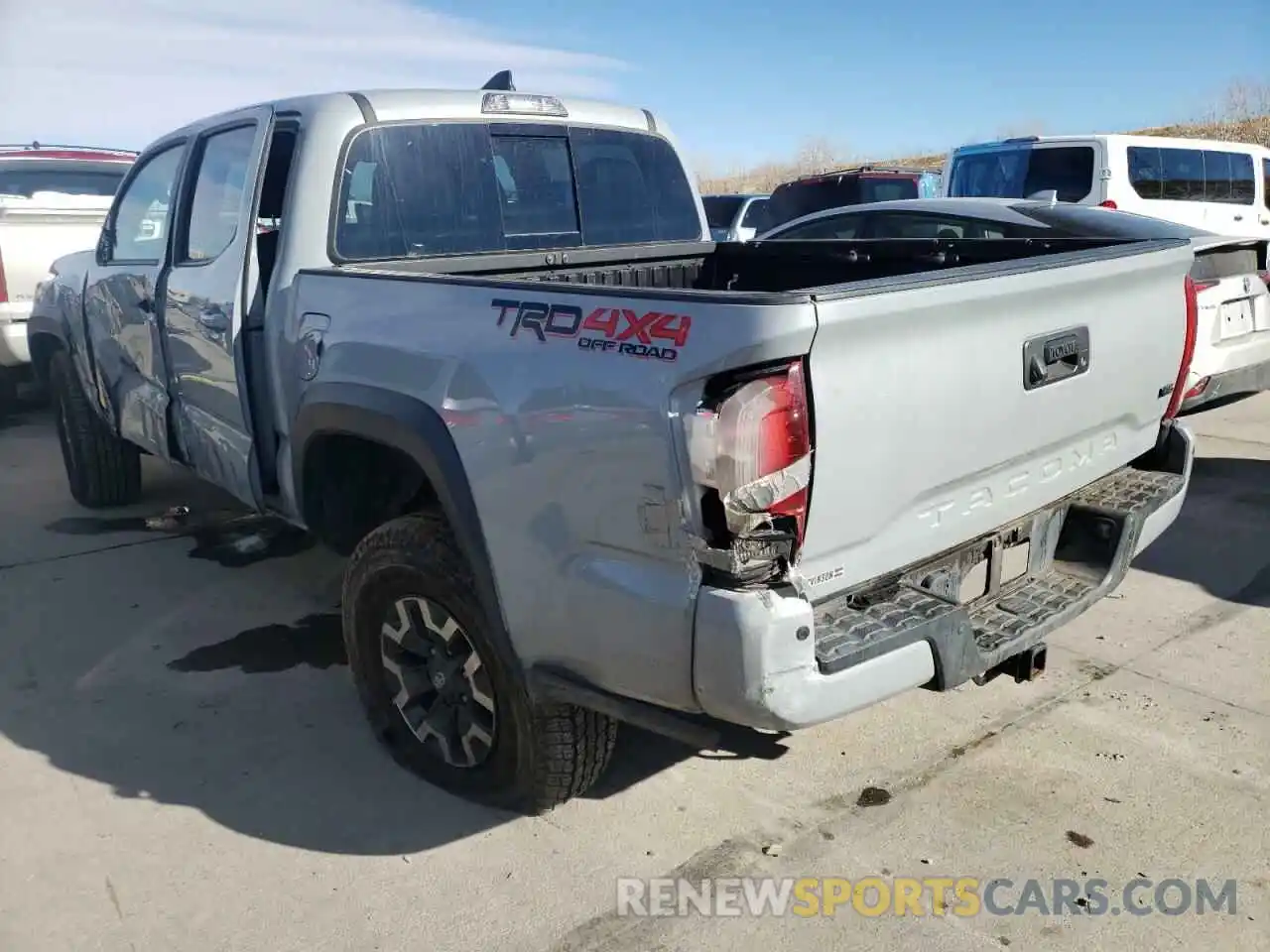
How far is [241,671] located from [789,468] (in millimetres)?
2622

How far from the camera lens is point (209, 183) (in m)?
4.21

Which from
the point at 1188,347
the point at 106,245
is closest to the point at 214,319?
the point at 106,245

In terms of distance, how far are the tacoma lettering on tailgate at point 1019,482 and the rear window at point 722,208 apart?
12.1 m

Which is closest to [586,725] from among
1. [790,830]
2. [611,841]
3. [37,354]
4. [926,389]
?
[611,841]

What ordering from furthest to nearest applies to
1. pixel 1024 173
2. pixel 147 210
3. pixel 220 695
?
pixel 1024 173 → pixel 147 210 → pixel 220 695

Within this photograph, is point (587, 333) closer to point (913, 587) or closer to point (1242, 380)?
point (913, 587)

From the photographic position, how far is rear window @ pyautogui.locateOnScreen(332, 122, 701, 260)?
3.67 metres

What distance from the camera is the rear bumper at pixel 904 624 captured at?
7.08 feet

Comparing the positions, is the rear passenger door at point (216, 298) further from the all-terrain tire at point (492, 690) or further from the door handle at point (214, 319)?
the all-terrain tire at point (492, 690)

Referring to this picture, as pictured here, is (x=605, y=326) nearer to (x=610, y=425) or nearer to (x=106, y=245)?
(x=610, y=425)

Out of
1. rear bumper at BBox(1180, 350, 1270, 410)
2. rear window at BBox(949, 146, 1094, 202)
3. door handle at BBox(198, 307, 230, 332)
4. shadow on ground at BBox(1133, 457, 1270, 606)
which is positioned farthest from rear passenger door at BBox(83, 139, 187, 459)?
rear window at BBox(949, 146, 1094, 202)

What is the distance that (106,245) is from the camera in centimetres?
529

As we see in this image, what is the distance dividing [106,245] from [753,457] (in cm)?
439

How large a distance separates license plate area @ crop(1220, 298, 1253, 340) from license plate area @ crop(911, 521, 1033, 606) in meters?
3.54
